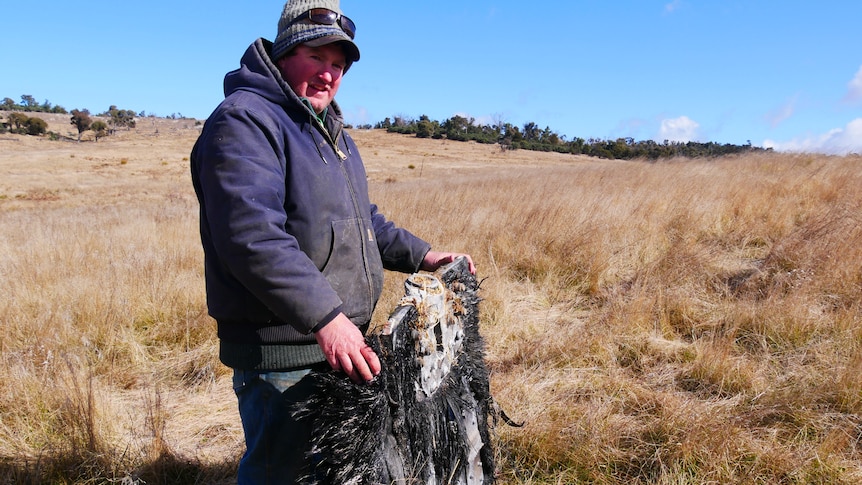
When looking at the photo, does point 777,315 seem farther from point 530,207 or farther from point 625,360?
point 530,207

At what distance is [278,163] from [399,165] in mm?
29660

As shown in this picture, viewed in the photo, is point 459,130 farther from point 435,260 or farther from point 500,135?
point 435,260

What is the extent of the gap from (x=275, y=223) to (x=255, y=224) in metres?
0.06

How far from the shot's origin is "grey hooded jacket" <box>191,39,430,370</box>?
1248 mm

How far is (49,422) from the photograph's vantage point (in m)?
2.48

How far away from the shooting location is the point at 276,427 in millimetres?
1481

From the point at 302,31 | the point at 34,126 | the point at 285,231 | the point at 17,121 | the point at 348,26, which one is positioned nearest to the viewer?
the point at 285,231

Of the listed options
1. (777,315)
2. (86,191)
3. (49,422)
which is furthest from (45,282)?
(86,191)

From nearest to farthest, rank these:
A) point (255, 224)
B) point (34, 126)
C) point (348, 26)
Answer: point (255, 224) → point (348, 26) → point (34, 126)

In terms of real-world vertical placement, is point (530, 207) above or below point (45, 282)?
above

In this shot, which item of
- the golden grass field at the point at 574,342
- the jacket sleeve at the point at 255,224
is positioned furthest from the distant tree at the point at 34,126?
the jacket sleeve at the point at 255,224

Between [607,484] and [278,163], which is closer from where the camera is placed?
[278,163]

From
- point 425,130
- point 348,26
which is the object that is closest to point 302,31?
point 348,26

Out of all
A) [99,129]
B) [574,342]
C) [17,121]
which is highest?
[17,121]
